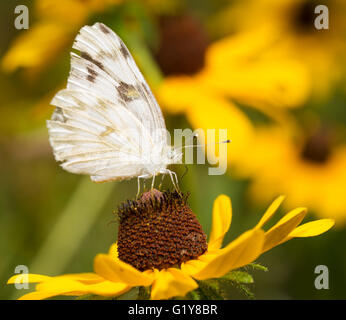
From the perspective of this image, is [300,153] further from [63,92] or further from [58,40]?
[63,92]

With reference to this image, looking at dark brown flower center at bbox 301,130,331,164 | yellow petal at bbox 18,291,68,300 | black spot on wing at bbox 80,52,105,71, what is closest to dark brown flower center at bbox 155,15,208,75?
dark brown flower center at bbox 301,130,331,164

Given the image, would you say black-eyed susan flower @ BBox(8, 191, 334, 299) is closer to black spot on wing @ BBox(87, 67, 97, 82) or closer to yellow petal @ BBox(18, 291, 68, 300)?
yellow petal @ BBox(18, 291, 68, 300)

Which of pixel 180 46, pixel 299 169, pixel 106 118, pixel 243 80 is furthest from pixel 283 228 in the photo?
pixel 299 169

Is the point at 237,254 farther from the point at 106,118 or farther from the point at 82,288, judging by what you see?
the point at 106,118

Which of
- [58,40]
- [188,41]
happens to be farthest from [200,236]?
[188,41]

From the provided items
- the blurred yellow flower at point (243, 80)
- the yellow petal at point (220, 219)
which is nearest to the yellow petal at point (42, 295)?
the yellow petal at point (220, 219)
